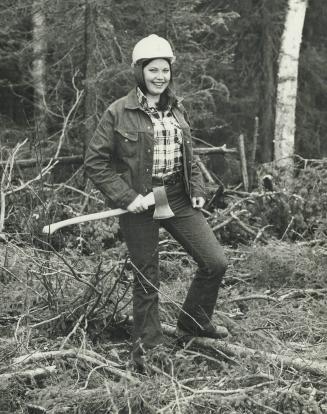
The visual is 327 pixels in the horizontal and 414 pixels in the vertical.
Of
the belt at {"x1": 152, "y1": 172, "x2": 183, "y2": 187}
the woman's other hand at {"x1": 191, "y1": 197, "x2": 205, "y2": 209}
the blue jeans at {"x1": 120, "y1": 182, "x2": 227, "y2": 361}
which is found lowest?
the blue jeans at {"x1": 120, "y1": 182, "x2": 227, "y2": 361}

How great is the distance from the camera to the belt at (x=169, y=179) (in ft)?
15.7

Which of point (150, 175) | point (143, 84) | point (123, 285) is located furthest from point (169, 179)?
point (123, 285)

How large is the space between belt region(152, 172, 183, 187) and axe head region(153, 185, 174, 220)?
0.29 ft

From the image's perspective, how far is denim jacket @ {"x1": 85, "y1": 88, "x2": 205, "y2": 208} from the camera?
4.59 metres

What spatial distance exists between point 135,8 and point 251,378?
9706 millimetres

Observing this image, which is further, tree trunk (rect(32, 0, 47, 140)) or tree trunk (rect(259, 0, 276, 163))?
tree trunk (rect(259, 0, 276, 163))

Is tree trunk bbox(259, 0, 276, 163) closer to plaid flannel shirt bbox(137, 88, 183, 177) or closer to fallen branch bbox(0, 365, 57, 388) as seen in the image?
plaid flannel shirt bbox(137, 88, 183, 177)

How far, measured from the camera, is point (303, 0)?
12.3 meters

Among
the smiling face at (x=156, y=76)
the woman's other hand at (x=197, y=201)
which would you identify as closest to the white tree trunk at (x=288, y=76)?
the woman's other hand at (x=197, y=201)

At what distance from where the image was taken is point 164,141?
475cm

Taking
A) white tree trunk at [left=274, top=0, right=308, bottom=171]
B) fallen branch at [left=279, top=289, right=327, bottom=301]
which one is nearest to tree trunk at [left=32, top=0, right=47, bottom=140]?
white tree trunk at [left=274, top=0, right=308, bottom=171]

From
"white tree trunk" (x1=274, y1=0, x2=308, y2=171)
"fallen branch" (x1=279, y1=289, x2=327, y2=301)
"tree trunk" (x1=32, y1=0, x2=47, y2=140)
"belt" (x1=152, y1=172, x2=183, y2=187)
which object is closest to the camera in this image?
"belt" (x1=152, y1=172, x2=183, y2=187)

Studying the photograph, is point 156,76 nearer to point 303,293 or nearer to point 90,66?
point 303,293

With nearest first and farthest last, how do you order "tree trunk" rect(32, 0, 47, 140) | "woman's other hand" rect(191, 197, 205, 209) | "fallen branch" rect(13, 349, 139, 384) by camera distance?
"fallen branch" rect(13, 349, 139, 384) < "woman's other hand" rect(191, 197, 205, 209) < "tree trunk" rect(32, 0, 47, 140)
